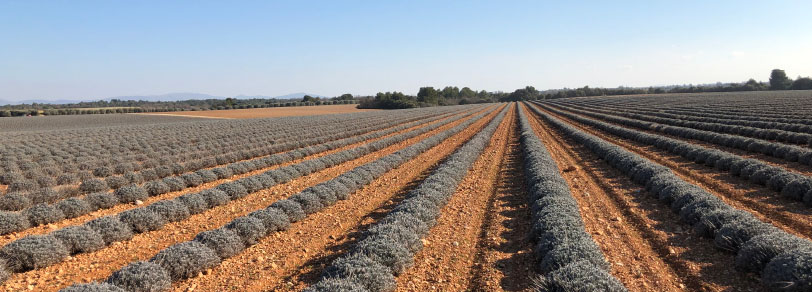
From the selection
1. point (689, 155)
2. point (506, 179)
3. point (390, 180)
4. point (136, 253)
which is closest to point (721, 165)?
point (689, 155)

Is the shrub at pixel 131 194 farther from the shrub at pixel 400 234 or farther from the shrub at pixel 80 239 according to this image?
the shrub at pixel 400 234

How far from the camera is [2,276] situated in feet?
22.9

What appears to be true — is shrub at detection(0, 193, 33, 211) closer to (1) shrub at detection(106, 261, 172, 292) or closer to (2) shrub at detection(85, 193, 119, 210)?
(2) shrub at detection(85, 193, 119, 210)

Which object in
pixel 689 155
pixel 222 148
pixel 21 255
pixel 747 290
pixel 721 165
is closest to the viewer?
pixel 747 290

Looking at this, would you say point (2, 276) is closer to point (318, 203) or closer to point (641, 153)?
point (318, 203)

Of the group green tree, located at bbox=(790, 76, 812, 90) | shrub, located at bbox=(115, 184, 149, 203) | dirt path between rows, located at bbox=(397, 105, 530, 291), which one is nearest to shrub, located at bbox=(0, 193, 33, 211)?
shrub, located at bbox=(115, 184, 149, 203)

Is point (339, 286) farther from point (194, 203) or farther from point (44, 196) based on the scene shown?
point (44, 196)

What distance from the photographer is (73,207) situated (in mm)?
11141

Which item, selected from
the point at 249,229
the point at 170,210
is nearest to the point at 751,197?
the point at 249,229

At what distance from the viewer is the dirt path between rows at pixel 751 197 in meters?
9.16

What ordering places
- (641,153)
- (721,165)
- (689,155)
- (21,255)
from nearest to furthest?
(21,255), (721,165), (689,155), (641,153)

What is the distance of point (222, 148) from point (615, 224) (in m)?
23.8

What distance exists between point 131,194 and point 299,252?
7.95 m

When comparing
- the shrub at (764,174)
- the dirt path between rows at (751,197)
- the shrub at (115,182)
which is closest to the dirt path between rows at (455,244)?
the dirt path between rows at (751,197)
